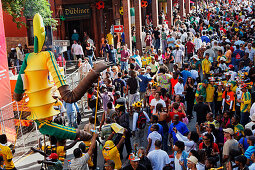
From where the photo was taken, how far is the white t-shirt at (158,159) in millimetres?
8000

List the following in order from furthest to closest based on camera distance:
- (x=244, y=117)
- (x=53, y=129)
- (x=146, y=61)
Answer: (x=146, y=61), (x=244, y=117), (x=53, y=129)

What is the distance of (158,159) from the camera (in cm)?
802

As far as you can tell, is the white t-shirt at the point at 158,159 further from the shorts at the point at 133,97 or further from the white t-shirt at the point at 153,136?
the shorts at the point at 133,97

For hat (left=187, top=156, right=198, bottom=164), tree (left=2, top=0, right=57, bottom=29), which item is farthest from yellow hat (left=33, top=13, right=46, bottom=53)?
tree (left=2, top=0, right=57, bottom=29)

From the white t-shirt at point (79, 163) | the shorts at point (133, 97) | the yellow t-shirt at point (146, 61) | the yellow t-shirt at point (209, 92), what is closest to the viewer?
the white t-shirt at point (79, 163)

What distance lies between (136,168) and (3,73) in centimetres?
632

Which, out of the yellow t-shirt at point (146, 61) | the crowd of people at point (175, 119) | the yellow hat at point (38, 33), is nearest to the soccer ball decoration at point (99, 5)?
the crowd of people at point (175, 119)

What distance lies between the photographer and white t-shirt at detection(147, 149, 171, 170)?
26.2 ft

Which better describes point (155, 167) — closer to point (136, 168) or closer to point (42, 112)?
point (136, 168)

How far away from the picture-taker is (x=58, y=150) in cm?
888

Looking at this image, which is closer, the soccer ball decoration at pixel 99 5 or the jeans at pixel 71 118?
the jeans at pixel 71 118

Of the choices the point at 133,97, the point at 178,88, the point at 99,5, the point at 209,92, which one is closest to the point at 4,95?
the point at 133,97

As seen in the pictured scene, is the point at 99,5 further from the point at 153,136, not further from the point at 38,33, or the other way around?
the point at 38,33

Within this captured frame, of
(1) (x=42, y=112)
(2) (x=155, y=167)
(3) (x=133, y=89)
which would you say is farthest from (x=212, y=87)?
(1) (x=42, y=112)
